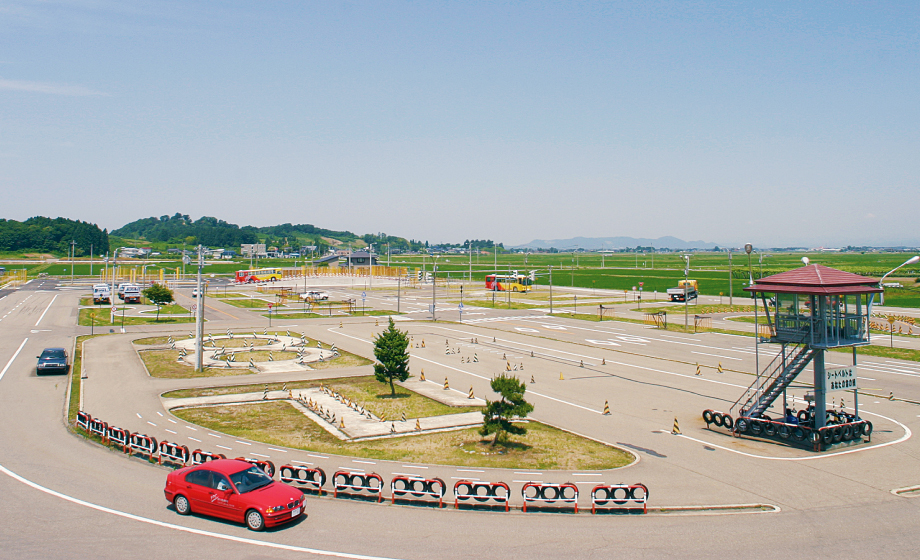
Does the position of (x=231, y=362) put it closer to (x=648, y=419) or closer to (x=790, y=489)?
(x=648, y=419)

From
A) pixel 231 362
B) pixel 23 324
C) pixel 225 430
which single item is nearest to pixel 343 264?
pixel 23 324

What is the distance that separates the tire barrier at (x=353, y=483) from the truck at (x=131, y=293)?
279ft

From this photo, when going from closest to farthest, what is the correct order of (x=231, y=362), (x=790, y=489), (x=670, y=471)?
(x=790, y=489), (x=670, y=471), (x=231, y=362)

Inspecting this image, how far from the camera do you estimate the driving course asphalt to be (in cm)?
1547

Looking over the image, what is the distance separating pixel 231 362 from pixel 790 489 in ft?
125

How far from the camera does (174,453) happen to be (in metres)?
21.9

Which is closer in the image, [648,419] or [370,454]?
[370,454]

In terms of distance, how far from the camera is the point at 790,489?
2055 cm

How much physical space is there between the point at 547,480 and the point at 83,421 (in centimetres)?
2067

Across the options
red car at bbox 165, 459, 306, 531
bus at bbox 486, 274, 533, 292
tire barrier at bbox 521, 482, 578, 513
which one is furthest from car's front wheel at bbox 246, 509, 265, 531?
bus at bbox 486, 274, 533, 292

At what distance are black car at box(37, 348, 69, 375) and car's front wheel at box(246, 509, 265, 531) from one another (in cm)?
3168

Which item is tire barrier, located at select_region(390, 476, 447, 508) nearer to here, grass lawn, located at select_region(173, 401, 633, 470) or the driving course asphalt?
the driving course asphalt

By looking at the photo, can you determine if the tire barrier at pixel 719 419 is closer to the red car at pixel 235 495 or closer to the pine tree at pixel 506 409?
the pine tree at pixel 506 409

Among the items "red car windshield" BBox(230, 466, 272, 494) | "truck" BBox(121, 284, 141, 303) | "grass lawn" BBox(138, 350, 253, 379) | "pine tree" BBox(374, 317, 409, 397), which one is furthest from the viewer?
"truck" BBox(121, 284, 141, 303)
